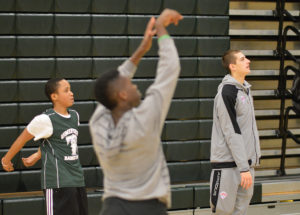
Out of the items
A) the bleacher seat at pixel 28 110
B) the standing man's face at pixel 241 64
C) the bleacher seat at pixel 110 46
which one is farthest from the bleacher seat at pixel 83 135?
the standing man's face at pixel 241 64

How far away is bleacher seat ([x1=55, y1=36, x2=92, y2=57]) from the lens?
212 inches

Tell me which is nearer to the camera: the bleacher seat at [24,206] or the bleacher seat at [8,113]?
the bleacher seat at [24,206]

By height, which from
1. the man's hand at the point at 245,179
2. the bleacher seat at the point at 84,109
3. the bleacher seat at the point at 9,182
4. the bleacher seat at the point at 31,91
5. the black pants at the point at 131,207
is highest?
the bleacher seat at the point at 31,91

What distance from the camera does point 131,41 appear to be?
18.3ft

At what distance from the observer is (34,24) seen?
17.4ft

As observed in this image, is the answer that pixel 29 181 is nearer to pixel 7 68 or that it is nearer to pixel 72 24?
pixel 7 68

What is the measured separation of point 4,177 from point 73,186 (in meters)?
1.51

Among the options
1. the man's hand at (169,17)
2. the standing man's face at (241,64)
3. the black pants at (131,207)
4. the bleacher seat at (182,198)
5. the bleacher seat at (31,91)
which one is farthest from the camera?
the bleacher seat at (182,198)

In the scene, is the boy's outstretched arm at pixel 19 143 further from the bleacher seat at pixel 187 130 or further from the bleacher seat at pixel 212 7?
the bleacher seat at pixel 212 7

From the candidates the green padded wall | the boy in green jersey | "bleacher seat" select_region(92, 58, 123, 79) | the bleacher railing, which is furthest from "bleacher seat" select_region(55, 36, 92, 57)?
the bleacher railing

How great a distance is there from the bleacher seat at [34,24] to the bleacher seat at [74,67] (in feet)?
1.09

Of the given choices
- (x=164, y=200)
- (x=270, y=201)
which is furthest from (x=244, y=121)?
(x=270, y=201)

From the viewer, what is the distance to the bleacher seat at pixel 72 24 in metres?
5.38

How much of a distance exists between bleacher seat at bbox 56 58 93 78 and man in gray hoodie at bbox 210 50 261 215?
1.86 meters
